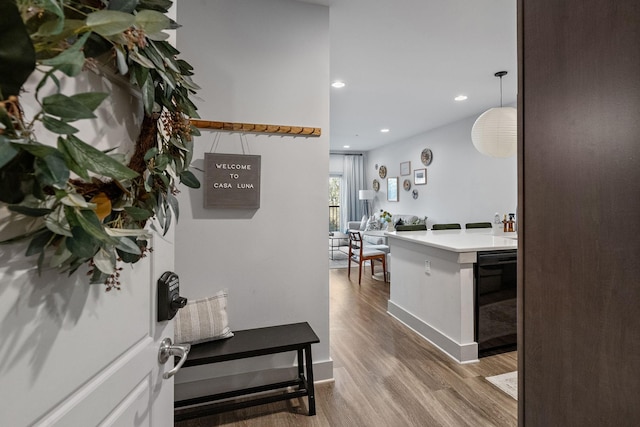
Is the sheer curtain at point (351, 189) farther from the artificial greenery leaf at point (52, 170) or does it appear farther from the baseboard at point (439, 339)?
the artificial greenery leaf at point (52, 170)

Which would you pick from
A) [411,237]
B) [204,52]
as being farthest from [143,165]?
[411,237]

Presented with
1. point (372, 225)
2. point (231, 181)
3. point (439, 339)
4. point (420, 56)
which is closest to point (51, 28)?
point (231, 181)

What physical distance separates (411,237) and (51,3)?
10.4 feet

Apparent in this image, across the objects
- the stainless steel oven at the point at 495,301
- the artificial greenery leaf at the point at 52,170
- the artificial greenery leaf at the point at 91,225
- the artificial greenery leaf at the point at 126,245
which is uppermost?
the artificial greenery leaf at the point at 52,170

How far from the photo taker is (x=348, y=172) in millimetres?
9469

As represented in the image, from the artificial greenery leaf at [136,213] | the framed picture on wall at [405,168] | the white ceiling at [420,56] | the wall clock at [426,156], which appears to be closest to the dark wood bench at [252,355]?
the artificial greenery leaf at [136,213]

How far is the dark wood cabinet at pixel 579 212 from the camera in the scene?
0.79 metres

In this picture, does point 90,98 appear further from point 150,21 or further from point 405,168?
point 405,168

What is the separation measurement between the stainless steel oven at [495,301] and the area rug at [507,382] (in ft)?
1.00

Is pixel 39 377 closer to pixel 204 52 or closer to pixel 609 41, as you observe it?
pixel 609 41

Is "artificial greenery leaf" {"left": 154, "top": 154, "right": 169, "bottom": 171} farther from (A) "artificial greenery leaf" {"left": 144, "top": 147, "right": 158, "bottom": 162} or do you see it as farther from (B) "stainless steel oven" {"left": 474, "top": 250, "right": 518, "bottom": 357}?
(B) "stainless steel oven" {"left": 474, "top": 250, "right": 518, "bottom": 357}

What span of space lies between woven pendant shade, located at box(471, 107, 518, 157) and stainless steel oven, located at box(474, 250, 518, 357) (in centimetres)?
110

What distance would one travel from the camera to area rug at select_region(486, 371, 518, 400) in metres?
2.14

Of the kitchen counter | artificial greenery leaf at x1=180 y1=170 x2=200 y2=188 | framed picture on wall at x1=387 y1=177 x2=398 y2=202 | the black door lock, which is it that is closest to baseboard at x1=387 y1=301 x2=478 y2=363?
the kitchen counter
